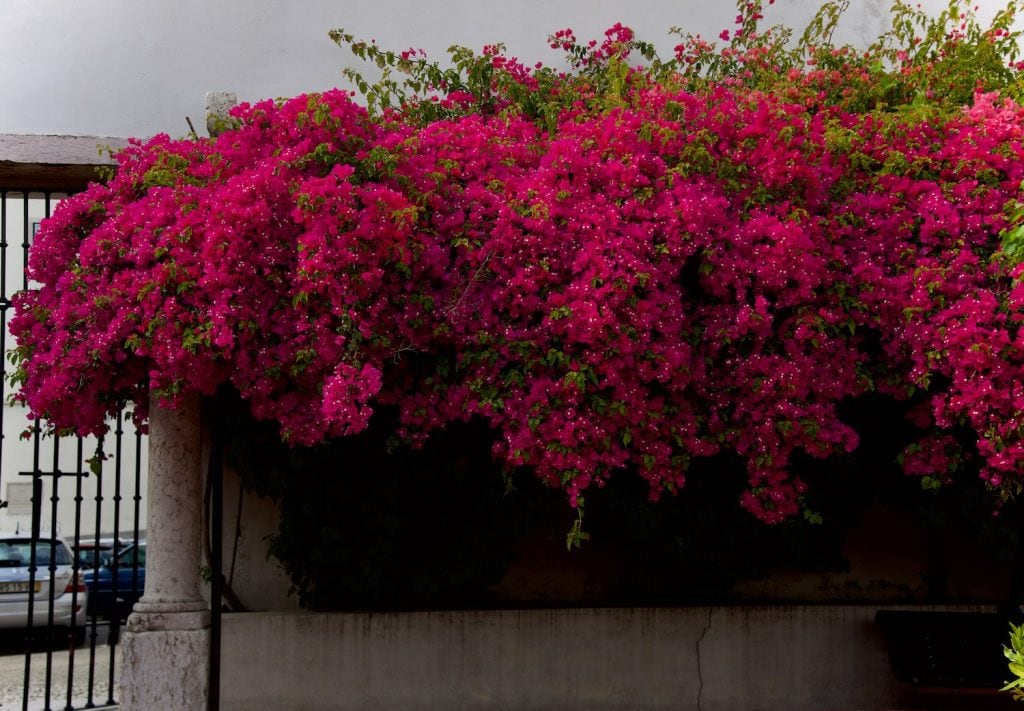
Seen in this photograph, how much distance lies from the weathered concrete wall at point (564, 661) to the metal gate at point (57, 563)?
3.75 ft

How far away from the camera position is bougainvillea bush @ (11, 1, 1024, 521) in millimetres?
5746

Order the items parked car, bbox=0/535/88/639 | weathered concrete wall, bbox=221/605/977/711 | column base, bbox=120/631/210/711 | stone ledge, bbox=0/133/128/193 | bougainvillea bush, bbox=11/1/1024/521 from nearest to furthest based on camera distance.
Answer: bougainvillea bush, bbox=11/1/1024/521 → column base, bbox=120/631/210/711 → weathered concrete wall, bbox=221/605/977/711 → stone ledge, bbox=0/133/128/193 → parked car, bbox=0/535/88/639

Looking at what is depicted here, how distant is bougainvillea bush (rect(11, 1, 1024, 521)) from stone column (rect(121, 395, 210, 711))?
34 cm

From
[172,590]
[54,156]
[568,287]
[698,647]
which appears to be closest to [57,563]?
[54,156]

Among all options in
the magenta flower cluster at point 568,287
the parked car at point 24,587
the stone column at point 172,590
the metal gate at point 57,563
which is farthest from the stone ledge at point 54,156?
the parked car at point 24,587

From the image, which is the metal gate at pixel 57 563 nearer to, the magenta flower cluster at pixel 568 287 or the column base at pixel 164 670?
the column base at pixel 164 670

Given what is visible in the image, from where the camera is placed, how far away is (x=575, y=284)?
225 inches

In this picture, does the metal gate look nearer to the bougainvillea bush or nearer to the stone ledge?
the stone ledge

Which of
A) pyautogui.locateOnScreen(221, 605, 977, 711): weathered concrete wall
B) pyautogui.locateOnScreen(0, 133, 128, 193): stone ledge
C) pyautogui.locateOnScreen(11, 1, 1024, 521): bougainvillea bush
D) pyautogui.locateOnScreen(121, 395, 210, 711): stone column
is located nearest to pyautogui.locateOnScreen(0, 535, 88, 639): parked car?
pyautogui.locateOnScreen(0, 133, 128, 193): stone ledge

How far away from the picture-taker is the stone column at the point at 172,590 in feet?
21.4

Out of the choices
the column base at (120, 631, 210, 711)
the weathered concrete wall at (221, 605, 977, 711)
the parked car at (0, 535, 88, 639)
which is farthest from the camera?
the parked car at (0, 535, 88, 639)

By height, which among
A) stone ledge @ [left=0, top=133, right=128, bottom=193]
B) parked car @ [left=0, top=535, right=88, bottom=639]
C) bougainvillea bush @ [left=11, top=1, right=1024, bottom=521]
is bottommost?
parked car @ [left=0, top=535, right=88, bottom=639]

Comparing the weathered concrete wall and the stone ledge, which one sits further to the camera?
the stone ledge

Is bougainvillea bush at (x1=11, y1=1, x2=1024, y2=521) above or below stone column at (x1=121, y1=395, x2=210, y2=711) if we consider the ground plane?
above
